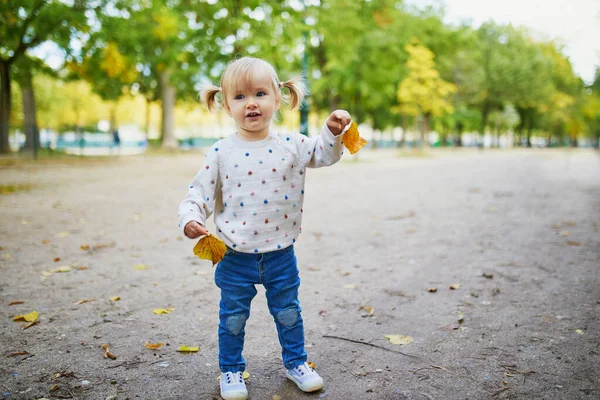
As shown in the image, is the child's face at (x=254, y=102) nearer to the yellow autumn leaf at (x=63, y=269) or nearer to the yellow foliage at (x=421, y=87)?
the yellow autumn leaf at (x=63, y=269)

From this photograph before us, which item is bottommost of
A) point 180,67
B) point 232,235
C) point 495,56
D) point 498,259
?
point 498,259

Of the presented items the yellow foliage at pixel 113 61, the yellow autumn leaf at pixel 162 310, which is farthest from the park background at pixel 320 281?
the yellow foliage at pixel 113 61

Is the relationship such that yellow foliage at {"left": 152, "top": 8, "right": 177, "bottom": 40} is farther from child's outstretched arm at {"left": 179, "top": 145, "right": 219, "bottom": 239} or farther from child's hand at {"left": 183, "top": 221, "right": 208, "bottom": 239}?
child's hand at {"left": 183, "top": 221, "right": 208, "bottom": 239}

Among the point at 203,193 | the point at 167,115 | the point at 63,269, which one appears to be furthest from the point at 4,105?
the point at 203,193

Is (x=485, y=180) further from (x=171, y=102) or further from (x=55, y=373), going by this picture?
(x=171, y=102)

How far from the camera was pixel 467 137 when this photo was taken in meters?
89.9

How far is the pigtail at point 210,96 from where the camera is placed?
7.89 feet

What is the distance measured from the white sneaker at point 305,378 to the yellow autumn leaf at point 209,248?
2.52 ft

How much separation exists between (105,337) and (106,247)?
2.58m

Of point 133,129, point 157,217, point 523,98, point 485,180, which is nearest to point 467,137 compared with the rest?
point 523,98

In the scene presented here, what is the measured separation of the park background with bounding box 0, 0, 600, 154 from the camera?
1331cm

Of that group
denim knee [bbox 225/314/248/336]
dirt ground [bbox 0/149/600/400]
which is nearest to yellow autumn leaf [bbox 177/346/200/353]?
dirt ground [bbox 0/149/600/400]

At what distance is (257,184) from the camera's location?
2.30m

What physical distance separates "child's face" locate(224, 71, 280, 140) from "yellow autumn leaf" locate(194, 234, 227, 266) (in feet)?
1.85
